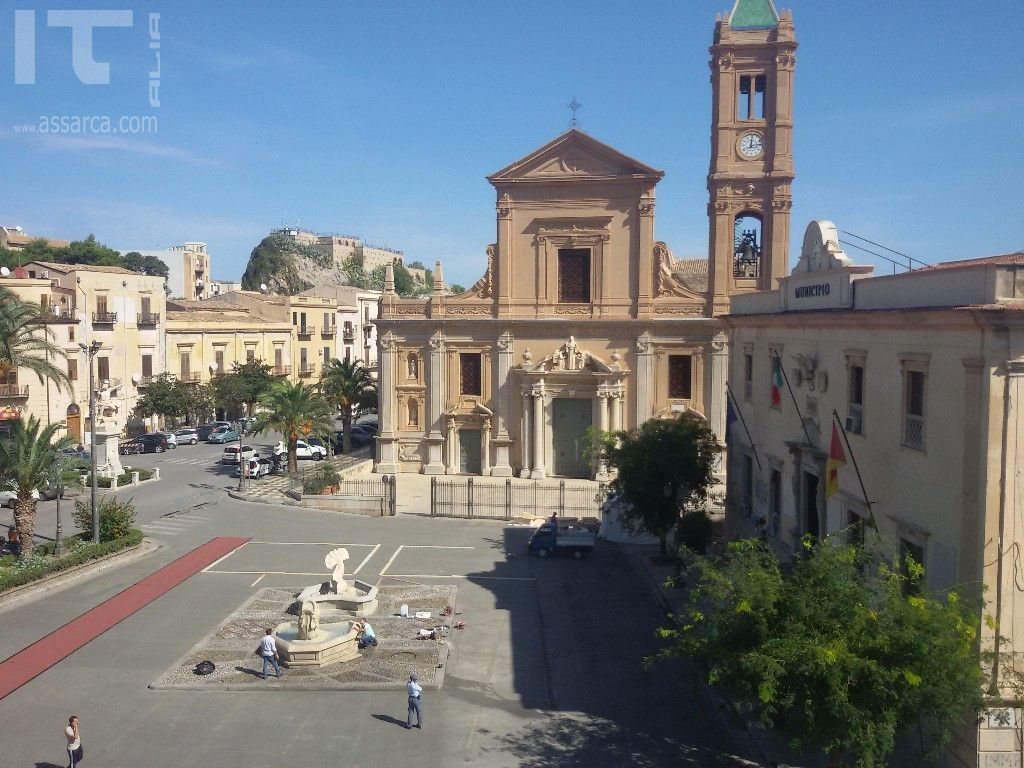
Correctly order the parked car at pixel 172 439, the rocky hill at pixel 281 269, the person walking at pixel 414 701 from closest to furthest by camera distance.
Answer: the person walking at pixel 414 701 → the parked car at pixel 172 439 → the rocky hill at pixel 281 269

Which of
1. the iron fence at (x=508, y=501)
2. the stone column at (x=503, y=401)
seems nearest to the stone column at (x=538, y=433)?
the stone column at (x=503, y=401)

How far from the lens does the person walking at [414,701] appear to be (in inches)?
609

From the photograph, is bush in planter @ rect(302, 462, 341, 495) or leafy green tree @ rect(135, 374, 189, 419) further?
leafy green tree @ rect(135, 374, 189, 419)

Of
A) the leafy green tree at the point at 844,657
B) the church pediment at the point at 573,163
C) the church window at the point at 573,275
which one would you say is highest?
the church pediment at the point at 573,163

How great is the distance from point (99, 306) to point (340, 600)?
37.6 metres

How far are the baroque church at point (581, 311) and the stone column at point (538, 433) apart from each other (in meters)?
0.07

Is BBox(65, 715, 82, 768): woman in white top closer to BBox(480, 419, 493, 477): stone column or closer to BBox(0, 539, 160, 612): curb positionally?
BBox(0, 539, 160, 612): curb

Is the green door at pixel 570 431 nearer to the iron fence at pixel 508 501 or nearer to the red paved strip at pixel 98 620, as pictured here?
the iron fence at pixel 508 501

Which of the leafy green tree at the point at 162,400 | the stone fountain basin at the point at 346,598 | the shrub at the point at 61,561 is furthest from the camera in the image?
the leafy green tree at the point at 162,400

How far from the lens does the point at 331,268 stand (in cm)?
14125

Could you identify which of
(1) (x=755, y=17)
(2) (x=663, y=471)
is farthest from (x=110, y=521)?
(1) (x=755, y=17)

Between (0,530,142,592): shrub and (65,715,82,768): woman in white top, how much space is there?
10.6 m

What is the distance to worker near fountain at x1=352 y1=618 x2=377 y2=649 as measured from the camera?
19.8m

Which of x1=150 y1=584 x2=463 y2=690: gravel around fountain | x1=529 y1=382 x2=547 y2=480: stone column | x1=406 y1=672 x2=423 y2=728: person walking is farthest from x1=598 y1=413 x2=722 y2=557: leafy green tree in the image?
x1=529 y1=382 x2=547 y2=480: stone column
